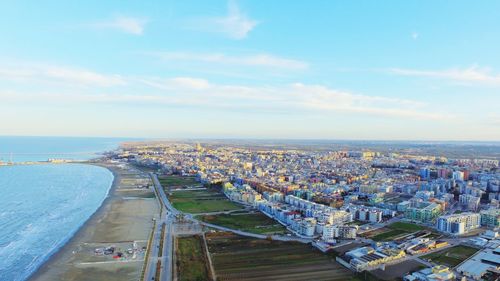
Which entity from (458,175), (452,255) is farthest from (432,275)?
(458,175)

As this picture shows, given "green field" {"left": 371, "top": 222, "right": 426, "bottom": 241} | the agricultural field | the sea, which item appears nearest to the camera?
the agricultural field

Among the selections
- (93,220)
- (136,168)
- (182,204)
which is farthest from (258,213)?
(136,168)

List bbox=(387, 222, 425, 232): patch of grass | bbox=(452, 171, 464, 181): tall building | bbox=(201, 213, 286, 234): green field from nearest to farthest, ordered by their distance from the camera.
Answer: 1. bbox=(201, 213, 286, 234): green field
2. bbox=(387, 222, 425, 232): patch of grass
3. bbox=(452, 171, 464, 181): tall building

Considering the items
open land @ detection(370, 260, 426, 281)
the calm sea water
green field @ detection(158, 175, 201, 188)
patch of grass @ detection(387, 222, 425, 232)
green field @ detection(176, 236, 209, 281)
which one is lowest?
open land @ detection(370, 260, 426, 281)

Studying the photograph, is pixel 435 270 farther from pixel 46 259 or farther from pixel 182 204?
pixel 182 204

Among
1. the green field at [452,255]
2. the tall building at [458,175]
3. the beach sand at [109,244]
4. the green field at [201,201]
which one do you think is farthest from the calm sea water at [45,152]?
the green field at [452,255]

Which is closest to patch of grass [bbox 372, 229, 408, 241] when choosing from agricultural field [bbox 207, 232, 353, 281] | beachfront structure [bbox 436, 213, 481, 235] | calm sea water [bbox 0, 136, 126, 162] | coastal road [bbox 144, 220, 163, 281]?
beachfront structure [bbox 436, 213, 481, 235]

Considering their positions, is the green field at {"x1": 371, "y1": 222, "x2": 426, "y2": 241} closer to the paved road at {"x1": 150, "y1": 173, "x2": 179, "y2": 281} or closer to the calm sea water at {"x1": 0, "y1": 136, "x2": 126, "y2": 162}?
the paved road at {"x1": 150, "y1": 173, "x2": 179, "y2": 281}
